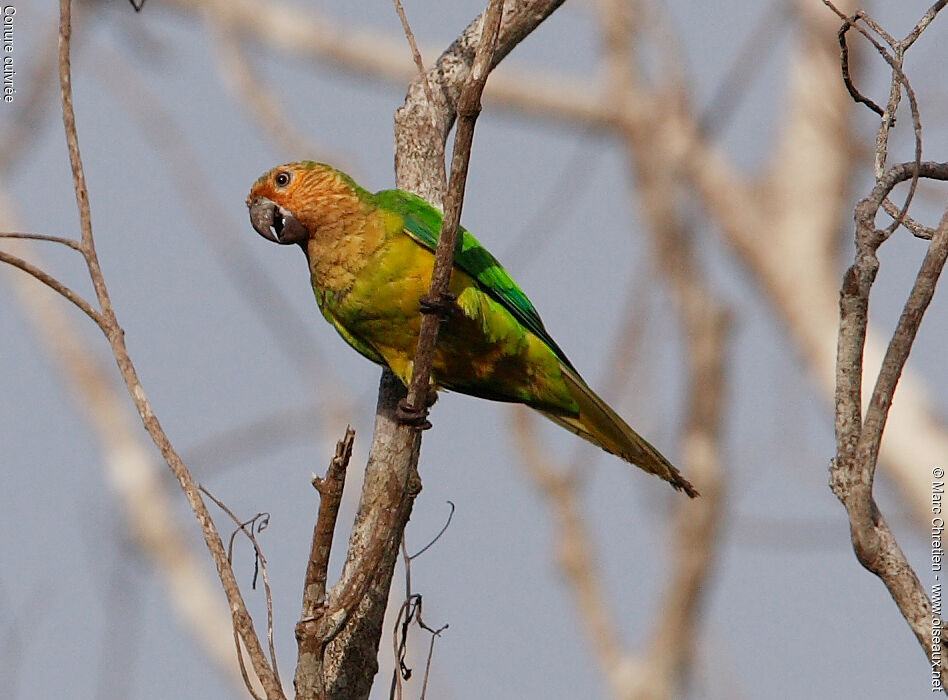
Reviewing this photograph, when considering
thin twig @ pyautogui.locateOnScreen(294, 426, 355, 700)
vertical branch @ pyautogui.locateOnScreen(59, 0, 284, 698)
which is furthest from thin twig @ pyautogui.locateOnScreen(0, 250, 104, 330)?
thin twig @ pyautogui.locateOnScreen(294, 426, 355, 700)

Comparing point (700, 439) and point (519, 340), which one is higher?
point (700, 439)

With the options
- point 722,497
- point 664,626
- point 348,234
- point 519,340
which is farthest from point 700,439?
point 348,234

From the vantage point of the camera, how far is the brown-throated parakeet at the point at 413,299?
4.91 metres

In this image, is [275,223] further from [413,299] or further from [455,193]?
[455,193]

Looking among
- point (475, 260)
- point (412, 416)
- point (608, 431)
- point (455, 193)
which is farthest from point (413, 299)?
point (455, 193)

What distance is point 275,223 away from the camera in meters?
5.32

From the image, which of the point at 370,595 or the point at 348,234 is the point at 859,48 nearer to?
the point at 348,234

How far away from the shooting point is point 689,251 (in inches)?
381

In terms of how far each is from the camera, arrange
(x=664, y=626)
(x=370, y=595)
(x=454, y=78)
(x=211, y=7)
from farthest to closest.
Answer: (x=211, y=7)
(x=664, y=626)
(x=454, y=78)
(x=370, y=595)

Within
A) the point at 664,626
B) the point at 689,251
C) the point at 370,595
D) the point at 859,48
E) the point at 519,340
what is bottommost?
the point at 370,595

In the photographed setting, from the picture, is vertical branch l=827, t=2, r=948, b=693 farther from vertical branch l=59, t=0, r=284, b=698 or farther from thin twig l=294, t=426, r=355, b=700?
vertical branch l=59, t=0, r=284, b=698

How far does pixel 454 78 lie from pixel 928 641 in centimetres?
363

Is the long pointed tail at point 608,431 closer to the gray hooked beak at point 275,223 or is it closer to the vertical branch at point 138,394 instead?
the gray hooked beak at point 275,223

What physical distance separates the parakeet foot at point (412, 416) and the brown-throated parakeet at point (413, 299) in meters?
0.59
